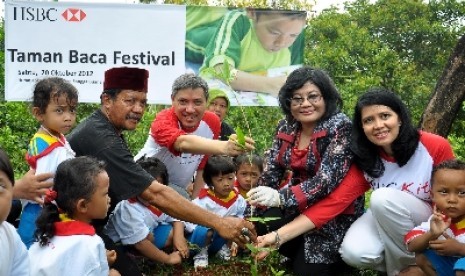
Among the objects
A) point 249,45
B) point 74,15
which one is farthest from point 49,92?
point 249,45

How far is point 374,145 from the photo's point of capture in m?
3.85

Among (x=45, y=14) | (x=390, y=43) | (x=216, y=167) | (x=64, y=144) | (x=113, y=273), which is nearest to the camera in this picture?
(x=113, y=273)

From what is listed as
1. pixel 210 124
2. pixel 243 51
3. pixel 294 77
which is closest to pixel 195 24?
pixel 243 51

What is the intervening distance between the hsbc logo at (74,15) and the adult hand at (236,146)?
174 inches

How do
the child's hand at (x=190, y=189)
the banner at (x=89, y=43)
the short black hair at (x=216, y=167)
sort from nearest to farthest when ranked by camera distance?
the short black hair at (x=216, y=167) < the child's hand at (x=190, y=189) < the banner at (x=89, y=43)

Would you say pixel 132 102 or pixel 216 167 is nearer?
A: pixel 132 102

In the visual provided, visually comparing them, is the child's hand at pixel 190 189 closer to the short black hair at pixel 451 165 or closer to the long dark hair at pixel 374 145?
the long dark hair at pixel 374 145

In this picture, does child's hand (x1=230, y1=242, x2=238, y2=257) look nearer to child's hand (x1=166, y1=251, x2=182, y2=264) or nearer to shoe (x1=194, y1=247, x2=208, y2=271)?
shoe (x1=194, y1=247, x2=208, y2=271)

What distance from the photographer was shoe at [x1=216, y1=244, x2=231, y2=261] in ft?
14.9

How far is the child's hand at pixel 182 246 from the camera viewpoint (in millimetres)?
4336

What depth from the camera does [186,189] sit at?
5211 millimetres

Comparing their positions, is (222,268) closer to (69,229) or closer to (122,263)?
(122,263)

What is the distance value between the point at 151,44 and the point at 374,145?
435 centimetres

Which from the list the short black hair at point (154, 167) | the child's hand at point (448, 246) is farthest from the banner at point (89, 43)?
the child's hand at point (448, 246)
